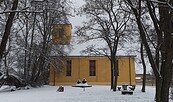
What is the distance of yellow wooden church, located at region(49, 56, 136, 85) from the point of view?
43.1 meters

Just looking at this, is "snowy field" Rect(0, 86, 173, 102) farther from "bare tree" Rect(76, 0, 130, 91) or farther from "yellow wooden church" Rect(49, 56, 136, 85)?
"yellow wooden church" Rect(49, 56, 136, 85)

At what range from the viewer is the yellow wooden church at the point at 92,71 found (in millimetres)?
43094

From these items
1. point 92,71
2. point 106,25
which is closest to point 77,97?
point 106,25

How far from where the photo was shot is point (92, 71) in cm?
4441

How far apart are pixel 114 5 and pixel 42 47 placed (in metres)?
12.6

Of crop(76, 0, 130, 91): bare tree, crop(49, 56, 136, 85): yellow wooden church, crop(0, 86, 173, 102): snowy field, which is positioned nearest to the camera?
crop(0, 86, 173, 102): snowy field

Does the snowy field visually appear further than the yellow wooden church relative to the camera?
No

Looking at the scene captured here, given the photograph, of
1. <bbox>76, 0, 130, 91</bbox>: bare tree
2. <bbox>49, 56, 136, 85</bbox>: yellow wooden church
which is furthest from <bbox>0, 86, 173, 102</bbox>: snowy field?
<bbox>49, 56, 136, 85</bbox>: yellow wooden church

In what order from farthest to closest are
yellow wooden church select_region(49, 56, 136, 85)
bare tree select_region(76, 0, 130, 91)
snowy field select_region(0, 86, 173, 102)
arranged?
yellow wooden church select_region(49, 56, 136, 85), bare tree select_region(76, 0, 130, 91), snowy field select_region(0, 86, 173, 102)

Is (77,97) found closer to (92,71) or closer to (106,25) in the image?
(106,25)

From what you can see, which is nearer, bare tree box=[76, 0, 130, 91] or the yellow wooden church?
bare tree box=[76, 0, 130, 91]

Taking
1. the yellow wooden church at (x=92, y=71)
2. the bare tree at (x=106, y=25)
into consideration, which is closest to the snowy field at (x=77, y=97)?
the bare tree at (x=106, y=25)

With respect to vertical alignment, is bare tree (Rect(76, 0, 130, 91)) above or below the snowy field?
above

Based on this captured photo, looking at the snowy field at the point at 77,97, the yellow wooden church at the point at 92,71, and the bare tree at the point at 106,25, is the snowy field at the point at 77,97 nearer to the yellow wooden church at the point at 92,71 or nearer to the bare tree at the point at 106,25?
the bare tree at the point at 106,25
